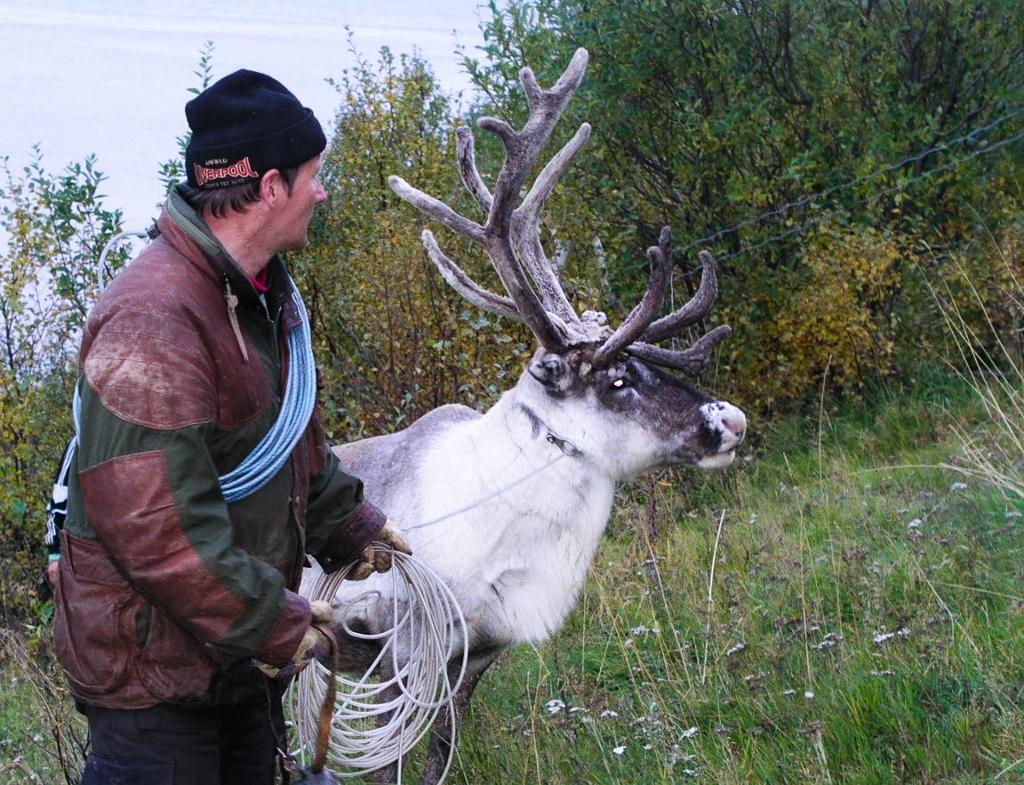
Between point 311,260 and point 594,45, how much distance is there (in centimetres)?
249

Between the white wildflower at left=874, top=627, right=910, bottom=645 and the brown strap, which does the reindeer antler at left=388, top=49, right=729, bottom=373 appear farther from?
the brown strap

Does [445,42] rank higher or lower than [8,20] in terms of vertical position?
lower

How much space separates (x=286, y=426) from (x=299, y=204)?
20.5 inches

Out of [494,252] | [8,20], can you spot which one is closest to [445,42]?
[8,20]

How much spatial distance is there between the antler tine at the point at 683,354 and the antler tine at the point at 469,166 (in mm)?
843

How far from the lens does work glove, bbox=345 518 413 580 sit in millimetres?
3703

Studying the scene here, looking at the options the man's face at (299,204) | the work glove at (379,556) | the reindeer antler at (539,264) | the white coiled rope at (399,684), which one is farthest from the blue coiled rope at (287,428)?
the reindeer antler at (539,264)

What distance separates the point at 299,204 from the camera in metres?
3.05

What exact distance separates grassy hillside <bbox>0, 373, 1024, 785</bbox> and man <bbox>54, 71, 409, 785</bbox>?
1.59 metres

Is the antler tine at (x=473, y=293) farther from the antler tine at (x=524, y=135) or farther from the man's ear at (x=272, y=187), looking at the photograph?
the man's ear at (x=272, y=187)

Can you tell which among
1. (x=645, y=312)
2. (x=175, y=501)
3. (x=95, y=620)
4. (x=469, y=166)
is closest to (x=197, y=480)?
(x=175, y=501)

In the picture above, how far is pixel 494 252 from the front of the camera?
480 centimetres

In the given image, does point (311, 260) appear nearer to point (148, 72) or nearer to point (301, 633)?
point (301, 633)

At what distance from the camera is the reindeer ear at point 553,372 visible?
14.9 ft
